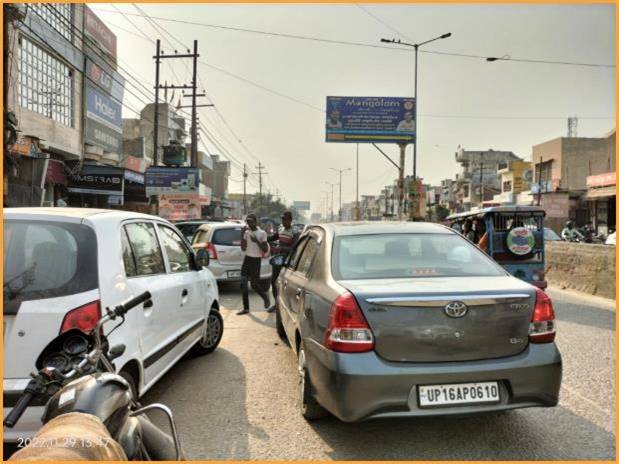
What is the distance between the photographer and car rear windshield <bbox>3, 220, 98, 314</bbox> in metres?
3.13

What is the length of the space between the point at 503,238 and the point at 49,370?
9.12 m

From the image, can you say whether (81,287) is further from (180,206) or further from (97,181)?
(180,206)

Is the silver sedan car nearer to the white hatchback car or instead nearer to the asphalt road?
the asphalt road

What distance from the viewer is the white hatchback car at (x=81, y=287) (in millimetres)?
2977

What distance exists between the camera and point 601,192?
2819cm

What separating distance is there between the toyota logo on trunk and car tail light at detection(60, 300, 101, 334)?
7.15 ft

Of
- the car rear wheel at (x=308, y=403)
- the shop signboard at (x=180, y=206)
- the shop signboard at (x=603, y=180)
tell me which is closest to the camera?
the car rear wheel at (x=308, y=403)

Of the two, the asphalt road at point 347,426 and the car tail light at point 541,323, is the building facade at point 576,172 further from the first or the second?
the car tail light at point 541,323

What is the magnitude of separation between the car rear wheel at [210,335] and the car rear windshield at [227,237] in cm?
541

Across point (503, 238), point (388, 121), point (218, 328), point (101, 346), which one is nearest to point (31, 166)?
point (218, 328)

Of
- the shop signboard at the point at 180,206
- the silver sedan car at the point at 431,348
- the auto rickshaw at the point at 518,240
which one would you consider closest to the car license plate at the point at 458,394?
the silver sedan car at the point at 431,348

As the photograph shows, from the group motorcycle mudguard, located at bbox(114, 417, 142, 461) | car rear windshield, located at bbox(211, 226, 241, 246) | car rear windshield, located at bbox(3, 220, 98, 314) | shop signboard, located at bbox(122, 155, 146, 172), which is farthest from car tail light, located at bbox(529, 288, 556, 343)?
shop signboard, located at bbox(122, 155, 146, 172)

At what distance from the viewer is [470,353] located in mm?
3316

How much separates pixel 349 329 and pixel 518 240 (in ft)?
24.1
